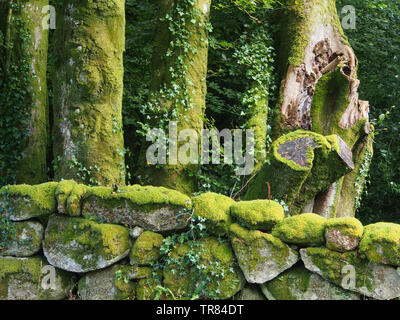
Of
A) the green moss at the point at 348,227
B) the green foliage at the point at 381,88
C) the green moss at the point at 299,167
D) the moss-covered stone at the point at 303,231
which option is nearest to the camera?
the green moss at the point at 348,227

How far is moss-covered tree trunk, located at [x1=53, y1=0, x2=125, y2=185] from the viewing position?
14.1 feet

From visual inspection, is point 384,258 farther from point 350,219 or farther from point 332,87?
point 332,87

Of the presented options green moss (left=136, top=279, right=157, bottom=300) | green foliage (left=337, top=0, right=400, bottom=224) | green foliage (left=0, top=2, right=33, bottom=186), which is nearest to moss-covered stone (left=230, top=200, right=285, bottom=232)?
green moss (left=136, top=279, right=157, bottom=300)

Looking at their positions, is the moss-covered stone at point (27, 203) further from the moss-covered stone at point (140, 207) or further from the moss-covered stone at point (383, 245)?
the moss-covered stone at point (383, 245)

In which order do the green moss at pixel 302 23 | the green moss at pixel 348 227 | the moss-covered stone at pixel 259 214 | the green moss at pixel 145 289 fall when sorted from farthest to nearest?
the green moss at pixel 302 23
the green moss at pixel 145 289
the moss-covered stone at pixel 259 214
the green moss at pixel 348 227

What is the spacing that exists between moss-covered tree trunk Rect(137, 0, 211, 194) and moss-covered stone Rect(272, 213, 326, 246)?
182 cm

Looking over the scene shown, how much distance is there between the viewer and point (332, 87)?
550 cm

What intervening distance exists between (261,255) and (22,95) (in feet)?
11.0

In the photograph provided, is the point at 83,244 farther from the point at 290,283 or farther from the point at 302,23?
the point at 302,23

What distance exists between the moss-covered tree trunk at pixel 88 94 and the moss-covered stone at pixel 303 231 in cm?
201

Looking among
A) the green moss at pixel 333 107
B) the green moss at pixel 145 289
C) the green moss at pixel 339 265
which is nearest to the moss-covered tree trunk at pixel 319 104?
the green moss at pixel 333 107

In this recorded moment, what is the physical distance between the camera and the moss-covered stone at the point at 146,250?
355 cm

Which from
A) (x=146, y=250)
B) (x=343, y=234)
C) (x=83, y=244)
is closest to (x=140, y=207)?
(x=146, y=250)
